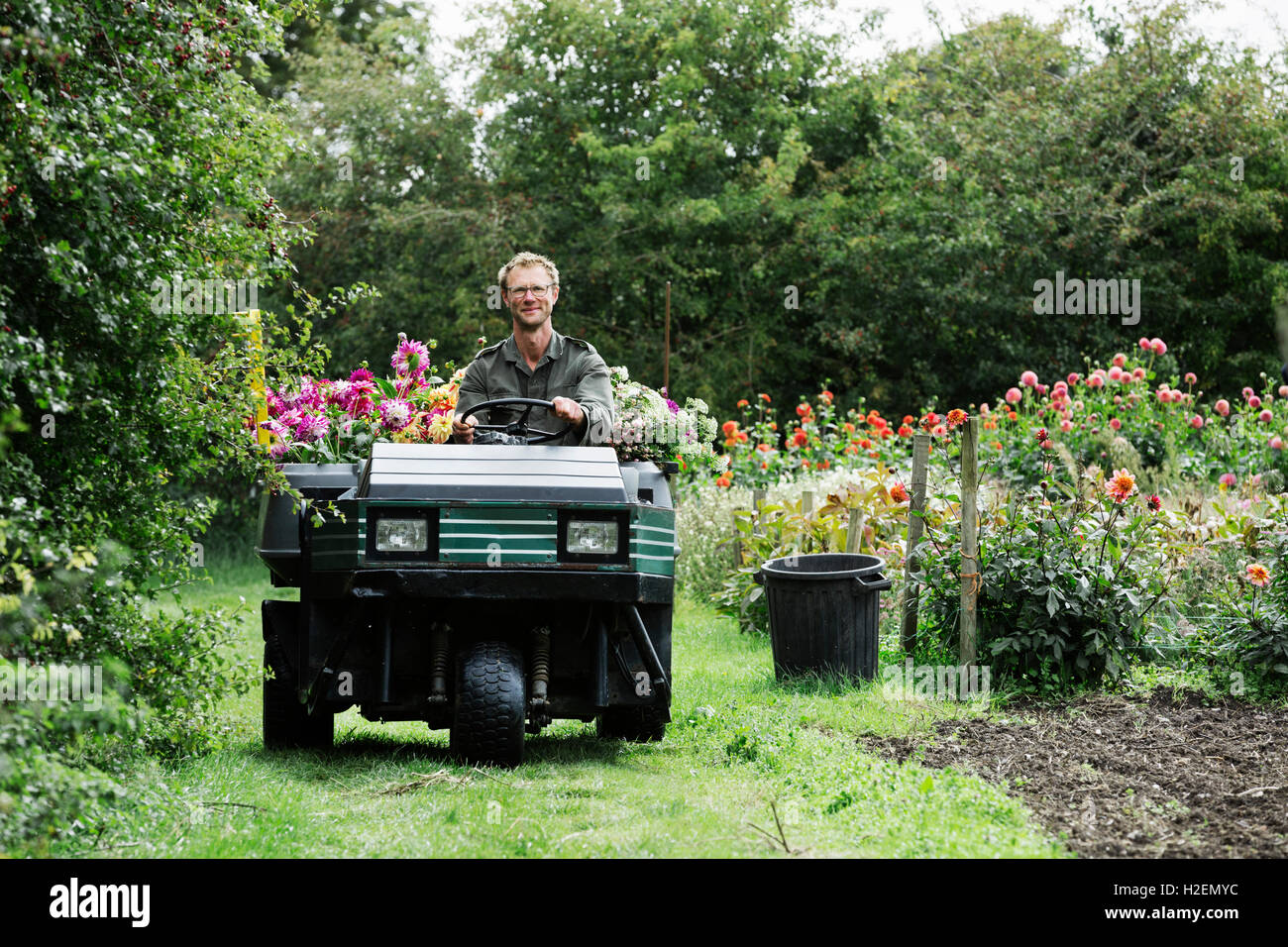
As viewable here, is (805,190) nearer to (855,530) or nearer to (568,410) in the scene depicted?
(855,530)

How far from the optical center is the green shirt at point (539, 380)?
6.02m

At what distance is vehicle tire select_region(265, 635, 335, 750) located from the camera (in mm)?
5715

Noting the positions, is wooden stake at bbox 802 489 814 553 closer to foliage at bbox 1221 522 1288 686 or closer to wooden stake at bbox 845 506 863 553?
wooden stake at bbox 845 506 863 553

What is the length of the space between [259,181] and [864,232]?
16.2 meters

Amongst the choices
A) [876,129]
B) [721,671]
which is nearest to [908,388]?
[876,129]

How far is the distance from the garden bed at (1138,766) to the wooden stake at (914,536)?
1039mm

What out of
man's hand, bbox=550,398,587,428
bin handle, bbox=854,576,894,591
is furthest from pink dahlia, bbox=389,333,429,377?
bin handle, bbox=854,576,894,591

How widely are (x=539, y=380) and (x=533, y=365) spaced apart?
0.09 meters

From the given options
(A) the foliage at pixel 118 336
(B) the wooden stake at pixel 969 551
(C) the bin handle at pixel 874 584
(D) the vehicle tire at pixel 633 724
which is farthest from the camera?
(C) the bin handle at pixel 874 584

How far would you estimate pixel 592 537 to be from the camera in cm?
493

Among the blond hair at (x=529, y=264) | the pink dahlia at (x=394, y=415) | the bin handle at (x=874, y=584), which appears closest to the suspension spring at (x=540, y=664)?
the pink dahlia at (x=394, y=415)

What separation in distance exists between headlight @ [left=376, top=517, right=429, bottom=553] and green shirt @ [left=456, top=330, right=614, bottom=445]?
114cm

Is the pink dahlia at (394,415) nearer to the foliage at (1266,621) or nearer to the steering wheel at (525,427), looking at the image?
the steering wheel at (525,427)

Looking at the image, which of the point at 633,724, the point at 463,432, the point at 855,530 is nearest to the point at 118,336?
the point at 463,432
